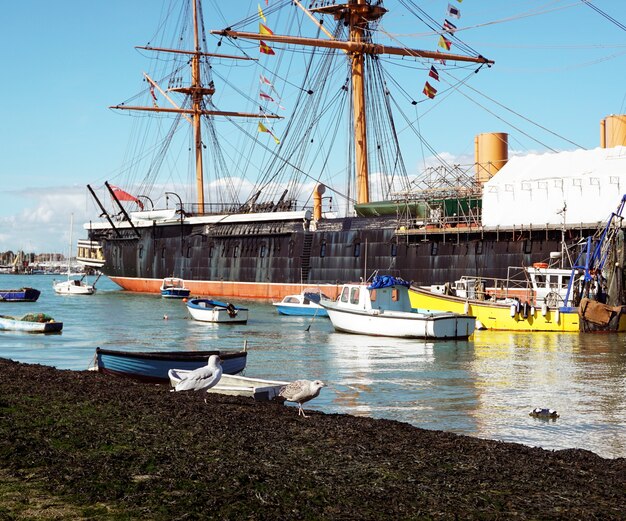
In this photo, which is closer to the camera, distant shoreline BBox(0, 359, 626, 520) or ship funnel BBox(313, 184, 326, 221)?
distant shoreline BBox(0, 359, 626, 520)

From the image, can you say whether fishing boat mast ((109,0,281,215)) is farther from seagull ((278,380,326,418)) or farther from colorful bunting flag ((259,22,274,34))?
seagull ((278,380,326,418))

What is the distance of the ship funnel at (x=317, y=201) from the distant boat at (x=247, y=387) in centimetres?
5646

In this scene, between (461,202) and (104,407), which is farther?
(461,202)

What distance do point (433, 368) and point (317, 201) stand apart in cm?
4820

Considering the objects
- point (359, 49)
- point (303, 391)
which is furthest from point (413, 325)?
point (359, 49)

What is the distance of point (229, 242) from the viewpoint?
8481cm

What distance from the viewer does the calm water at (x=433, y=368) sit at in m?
20.0

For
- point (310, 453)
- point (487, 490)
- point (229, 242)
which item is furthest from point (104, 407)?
point (229, 242)

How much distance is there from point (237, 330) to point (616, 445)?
3180 centimetres

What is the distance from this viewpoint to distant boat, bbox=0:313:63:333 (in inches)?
1716

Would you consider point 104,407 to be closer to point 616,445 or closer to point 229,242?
point 616,445

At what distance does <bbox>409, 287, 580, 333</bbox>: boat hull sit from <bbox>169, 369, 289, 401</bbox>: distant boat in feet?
87.1

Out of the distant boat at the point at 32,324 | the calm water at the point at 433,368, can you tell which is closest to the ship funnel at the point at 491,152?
the calm water at the point at 433,368

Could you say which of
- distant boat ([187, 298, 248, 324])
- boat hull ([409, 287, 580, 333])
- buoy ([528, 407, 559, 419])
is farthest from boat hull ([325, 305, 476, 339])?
buoy ([528, 407, 559, 419])
